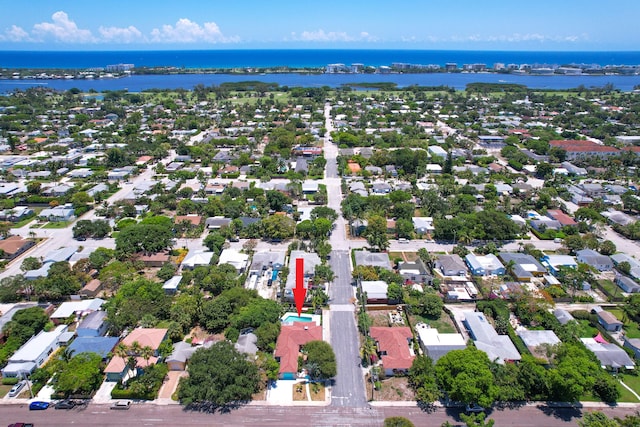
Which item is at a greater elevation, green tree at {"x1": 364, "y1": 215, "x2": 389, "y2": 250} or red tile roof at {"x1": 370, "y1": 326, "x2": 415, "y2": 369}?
green tree at {"x1": 364, "y1": 215, "x2": 389, "y2": 250}

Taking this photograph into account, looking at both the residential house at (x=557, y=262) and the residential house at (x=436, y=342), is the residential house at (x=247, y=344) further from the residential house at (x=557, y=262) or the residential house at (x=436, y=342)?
the residential house at (x=557, y=262)

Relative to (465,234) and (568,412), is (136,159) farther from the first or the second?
(568,412)

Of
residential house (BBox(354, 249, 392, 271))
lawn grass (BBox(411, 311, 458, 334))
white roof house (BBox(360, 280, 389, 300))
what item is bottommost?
lawn grass (BBox(411, 311, 458, 334))

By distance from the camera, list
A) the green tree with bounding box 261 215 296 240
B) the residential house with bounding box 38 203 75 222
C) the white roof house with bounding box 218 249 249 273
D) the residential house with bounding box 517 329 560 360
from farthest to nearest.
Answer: the residential house with bounding box 38 203 75 222 → the green tree with bounding box 261 215 296 240 → the white roof house with bounding box 218 249 249 273 → the residential house with bounding box 517 329 560 360

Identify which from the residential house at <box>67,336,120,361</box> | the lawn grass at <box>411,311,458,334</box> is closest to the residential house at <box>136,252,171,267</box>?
the residential house at <box>67,336,120,361</box>

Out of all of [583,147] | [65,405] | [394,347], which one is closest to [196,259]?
[65,405]

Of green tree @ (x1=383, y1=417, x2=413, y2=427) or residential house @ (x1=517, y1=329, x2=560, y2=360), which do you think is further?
residential house @ (x1=517, y1=329, x2=560, y2=360)

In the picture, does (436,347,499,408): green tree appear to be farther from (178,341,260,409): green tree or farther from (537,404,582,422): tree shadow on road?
(178,341,260,409): green tree

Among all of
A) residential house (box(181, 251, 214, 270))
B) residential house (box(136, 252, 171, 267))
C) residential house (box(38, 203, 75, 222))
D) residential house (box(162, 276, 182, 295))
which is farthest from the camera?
residential house (box(38, 203, 75, 222))
